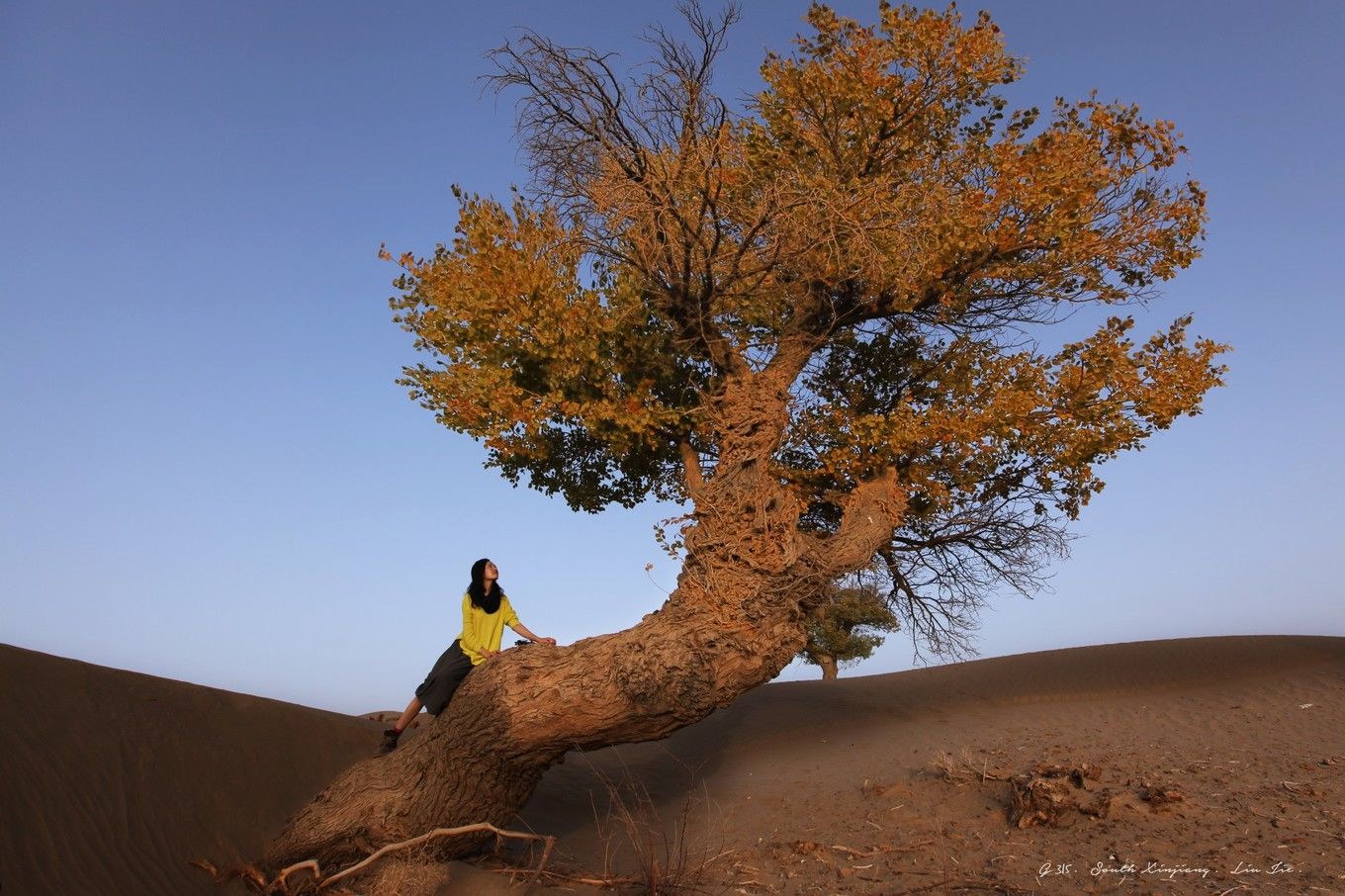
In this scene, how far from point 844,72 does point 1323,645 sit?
16.2m

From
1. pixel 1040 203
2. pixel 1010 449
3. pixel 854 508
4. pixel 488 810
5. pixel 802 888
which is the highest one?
pixel 1040 203

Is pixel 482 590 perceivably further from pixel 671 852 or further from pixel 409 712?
pixel 671 852

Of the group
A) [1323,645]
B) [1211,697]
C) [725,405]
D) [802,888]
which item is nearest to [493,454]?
[725,405]

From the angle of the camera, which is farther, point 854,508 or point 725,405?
point 854,508

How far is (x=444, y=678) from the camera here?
28.9 feet

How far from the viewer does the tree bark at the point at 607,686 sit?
7.95 m

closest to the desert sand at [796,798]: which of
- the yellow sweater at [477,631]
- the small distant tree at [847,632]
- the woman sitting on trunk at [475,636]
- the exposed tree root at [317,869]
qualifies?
the exposed tree root at [317,869]

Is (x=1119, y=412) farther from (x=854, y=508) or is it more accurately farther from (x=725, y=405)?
(x=725, y=405)

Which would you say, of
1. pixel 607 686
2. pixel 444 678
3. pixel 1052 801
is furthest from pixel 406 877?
pixel 1052 801

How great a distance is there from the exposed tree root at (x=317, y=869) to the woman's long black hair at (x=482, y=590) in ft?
6.57

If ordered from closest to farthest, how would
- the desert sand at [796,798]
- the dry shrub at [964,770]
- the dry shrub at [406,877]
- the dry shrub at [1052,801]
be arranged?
the desert sand at [796,798] → the dry shrub at [406,877] → the dry shrub at [1052,801] → the dry shrub at [964,770]

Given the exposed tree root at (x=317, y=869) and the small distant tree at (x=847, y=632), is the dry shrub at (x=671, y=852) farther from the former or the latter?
the small distant tree at (x=847, y=632)

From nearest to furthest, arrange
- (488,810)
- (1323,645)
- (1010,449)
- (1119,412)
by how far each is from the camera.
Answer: (488,810), (1119,412), (1010,449), (1323,645)

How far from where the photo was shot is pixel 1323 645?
1847 cm
